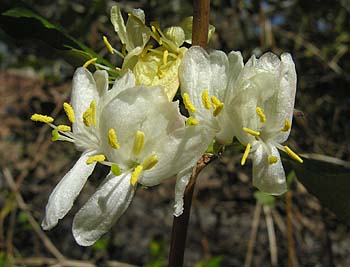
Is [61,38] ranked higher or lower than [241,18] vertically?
higher

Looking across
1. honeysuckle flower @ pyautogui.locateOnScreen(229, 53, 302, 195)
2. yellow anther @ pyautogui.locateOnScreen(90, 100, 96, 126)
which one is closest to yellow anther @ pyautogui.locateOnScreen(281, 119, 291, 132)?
honeysuckle flower @ pyautogui.locateOnScreen(229, 53, 302, 195)

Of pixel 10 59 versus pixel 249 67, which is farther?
pixel 10 59

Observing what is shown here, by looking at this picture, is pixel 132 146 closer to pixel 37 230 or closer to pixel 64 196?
pixel 64 196

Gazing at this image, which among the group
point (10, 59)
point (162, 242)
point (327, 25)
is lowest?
point (162, 242)

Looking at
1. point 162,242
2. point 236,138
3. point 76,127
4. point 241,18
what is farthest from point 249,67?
point 162,242

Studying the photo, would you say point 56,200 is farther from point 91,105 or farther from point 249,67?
point 249,67

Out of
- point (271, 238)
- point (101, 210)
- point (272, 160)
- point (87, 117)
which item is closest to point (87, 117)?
point (87, 117)
